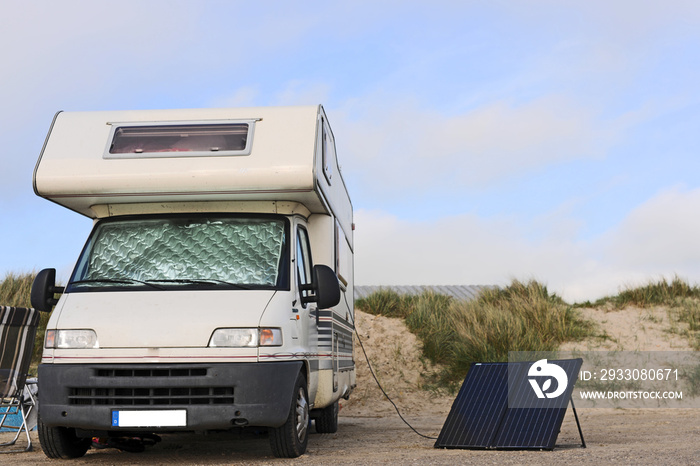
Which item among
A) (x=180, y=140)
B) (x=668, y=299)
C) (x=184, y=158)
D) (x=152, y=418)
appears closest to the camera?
(x=152, y=418)

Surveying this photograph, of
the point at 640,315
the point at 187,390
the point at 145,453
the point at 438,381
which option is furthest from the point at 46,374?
the point at 640,315

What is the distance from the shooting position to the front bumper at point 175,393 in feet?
22.9

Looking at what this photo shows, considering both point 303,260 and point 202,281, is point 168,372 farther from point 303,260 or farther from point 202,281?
point 303,260

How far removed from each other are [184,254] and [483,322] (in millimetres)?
11816

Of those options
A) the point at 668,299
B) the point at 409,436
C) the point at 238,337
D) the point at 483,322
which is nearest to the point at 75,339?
the point at 238,337

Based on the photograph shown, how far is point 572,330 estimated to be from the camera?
19.2m

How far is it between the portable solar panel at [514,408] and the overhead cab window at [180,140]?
3650mm

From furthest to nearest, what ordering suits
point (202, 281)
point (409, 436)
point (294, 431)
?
point (409, 436), point (202, 281), point (294, 431)

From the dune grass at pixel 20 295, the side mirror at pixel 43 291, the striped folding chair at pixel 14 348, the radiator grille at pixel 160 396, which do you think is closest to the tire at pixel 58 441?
the radiator grille at pixel 160 396

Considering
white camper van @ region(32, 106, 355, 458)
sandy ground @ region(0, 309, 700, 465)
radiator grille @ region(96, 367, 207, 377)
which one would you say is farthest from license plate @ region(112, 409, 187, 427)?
sandy ground @ region(0, 309, 700, 465)

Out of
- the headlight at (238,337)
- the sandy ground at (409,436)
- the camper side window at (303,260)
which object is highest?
the camper side window at (303,260)

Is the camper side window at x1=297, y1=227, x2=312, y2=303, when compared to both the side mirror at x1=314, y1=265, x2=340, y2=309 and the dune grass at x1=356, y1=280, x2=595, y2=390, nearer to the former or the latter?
the side mirror at x1=314, y1=265, x2=340, y2=309

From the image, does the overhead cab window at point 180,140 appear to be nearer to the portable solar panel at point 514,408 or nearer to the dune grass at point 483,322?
the portable solar panel at point 514,408

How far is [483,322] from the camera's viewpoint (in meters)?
18.5
